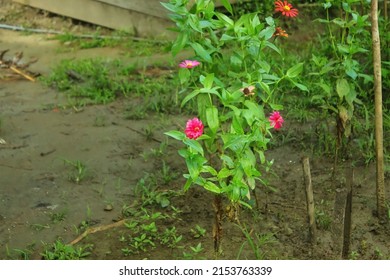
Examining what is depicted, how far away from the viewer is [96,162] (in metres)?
4.46

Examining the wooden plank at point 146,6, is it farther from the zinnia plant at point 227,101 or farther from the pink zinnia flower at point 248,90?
the pink zinnia flower at point 248,90

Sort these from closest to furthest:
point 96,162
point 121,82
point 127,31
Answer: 1. point 96,162
2. point 121,82
3. point 127,31

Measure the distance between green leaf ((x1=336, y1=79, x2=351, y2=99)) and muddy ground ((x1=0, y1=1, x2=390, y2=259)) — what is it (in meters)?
0.44

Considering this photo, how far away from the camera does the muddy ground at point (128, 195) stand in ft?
11.7

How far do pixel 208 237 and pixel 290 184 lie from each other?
697 mm

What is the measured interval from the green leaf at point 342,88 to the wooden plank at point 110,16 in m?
3.25

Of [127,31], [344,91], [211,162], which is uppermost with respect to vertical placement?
[344,91]

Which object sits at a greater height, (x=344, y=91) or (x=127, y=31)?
(x=344, y=91)

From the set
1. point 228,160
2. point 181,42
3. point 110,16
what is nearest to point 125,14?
point 110,16

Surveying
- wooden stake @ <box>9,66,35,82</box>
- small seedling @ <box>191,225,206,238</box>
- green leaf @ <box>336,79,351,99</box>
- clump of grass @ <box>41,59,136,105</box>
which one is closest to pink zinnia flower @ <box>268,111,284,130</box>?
green leaf @ <box>336,79,351,99</box>

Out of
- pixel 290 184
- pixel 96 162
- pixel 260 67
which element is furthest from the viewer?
pixel 96 162

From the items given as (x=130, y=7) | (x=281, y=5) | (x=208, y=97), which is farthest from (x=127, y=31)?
(x=208, y=97)

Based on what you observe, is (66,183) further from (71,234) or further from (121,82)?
(121,82)

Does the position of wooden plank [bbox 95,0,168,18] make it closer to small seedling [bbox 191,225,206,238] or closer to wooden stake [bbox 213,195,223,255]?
small seedling [bbox 191,225,206,238]
